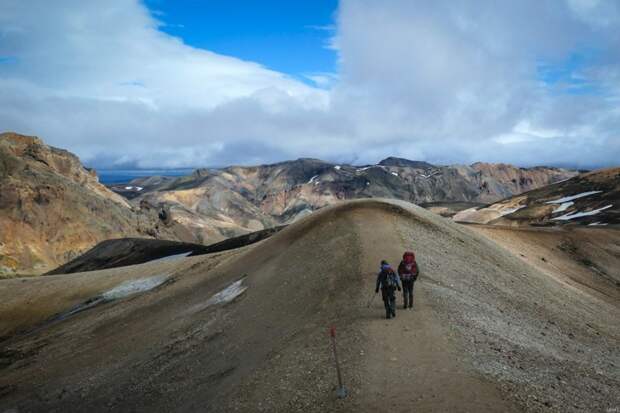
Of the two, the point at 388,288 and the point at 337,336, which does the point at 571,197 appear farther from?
the point at 337,336

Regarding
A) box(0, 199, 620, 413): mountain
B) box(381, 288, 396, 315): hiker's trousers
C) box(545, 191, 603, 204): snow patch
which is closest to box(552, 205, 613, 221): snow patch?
box(545, 191, 603, 204): snow patch

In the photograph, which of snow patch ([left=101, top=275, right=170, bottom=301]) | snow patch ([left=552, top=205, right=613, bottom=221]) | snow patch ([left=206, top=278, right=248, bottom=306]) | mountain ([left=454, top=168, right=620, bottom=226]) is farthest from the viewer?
snow patch ([left=552, top=205, right=613, bottom=221])

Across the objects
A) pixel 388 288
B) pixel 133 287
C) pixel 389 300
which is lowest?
pixel 133 287

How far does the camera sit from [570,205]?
125750mm

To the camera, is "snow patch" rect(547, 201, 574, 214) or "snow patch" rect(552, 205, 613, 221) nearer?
"snow patch" rect(552, 205, 613, 221)

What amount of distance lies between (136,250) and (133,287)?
52.2 m

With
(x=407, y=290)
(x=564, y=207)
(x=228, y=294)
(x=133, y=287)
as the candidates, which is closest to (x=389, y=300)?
(x=407, y=290)

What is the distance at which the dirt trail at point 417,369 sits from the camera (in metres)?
12.9

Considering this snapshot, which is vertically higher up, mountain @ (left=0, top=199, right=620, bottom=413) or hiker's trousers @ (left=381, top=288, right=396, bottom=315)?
hiker's trousers @ (left=381, top=288, right=396, bottom=315)

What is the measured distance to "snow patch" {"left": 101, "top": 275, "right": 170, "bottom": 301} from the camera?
49281 mm

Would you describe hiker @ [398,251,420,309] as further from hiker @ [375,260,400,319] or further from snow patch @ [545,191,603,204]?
snow patch @ [545,191,603,204]

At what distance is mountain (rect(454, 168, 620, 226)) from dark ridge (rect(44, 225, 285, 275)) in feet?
195

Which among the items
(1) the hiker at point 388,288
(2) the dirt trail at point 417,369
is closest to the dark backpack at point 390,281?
(1) the hiker at point 388,288

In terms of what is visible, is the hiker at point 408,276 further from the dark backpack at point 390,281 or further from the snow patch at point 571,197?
the snow patch at point 571,197
